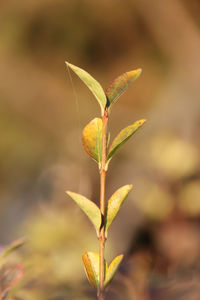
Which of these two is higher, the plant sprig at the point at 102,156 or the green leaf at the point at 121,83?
the green leaf at the point at 121,83

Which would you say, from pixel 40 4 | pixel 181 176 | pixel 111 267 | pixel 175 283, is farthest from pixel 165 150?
pixel 40 4

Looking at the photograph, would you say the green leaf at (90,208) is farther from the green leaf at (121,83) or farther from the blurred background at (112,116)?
the blurred background at (112,116)

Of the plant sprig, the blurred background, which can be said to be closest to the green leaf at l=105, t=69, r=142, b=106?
the plant sprig

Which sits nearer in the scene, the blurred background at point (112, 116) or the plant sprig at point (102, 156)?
the plant sprig at point (102, 156)

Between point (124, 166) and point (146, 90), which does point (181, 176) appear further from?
point (146, 90)

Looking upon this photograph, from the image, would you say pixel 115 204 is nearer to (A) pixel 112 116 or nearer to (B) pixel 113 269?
(B) pixel 113 269

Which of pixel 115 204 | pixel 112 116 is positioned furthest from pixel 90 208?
pixel 112 116

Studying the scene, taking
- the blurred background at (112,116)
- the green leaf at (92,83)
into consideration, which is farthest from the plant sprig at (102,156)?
the blurred background at (112,116)
